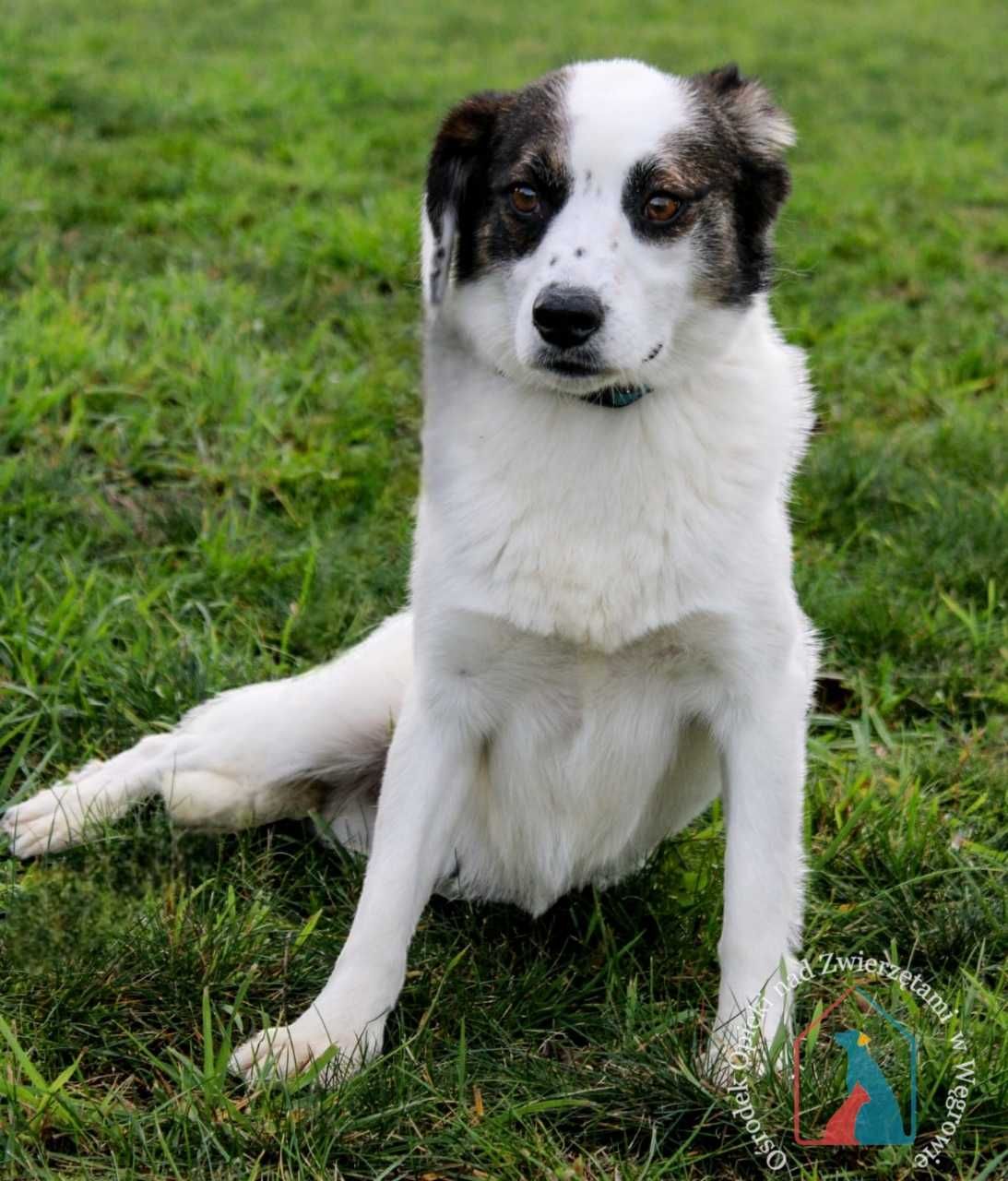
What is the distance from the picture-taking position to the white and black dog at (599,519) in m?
2.23

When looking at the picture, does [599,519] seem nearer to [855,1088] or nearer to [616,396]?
[616,396]

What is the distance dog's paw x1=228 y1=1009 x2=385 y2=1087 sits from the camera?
2.13 metres

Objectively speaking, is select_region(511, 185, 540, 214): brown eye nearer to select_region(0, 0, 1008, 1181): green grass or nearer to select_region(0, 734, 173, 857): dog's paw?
select_region(0, 0, 1008, 1181): green grass

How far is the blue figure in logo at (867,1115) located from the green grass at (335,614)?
3cm

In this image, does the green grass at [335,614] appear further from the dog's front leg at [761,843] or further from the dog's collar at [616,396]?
Answer: the dog's collar at [616,396]

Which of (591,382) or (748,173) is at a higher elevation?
(748,173)

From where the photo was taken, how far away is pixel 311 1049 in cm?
220

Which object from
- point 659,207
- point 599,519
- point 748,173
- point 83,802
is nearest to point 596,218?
point 659,207

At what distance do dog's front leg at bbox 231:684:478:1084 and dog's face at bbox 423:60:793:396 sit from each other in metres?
0.61

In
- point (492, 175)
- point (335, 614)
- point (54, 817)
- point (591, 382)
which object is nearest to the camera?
point (591, 382)

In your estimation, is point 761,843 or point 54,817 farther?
point 54,817

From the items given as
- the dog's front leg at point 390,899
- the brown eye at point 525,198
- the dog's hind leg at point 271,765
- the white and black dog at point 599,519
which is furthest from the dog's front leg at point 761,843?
the brown eye at point 525,198

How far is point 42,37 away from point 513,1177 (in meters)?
7.06

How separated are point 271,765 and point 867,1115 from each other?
4.10 ft
